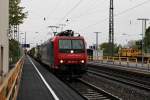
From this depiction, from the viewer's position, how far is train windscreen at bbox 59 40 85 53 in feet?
90.8

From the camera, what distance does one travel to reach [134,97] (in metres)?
18.5

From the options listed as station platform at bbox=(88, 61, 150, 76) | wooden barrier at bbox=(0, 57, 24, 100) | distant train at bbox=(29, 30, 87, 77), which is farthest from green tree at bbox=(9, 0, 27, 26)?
wooden barrier at bbox=(0, 57, 24, 100)

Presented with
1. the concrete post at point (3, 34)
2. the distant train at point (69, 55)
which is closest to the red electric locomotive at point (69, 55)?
the distant train at point (69, 55)

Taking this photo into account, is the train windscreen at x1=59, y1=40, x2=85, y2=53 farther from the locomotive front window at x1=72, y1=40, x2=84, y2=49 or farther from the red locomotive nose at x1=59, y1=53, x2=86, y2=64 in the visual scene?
the red locomotive nose at x1=59, y1=53, x2=86, y2=64

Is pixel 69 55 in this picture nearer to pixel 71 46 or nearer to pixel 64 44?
pixel 71 46

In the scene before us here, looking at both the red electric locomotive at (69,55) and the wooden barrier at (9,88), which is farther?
the red electric locomotive at (69,55)

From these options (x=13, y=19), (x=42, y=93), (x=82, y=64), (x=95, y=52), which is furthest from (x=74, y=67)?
(x=95, y=52)

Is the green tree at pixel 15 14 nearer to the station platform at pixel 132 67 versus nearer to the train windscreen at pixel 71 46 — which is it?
the station platform at pixel 132 67

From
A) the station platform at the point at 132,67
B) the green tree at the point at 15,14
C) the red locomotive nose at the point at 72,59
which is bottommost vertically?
the station platform at the point at 132,67

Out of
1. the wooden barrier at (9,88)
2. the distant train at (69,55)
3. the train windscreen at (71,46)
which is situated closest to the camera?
the wooden barrier at (9,88)

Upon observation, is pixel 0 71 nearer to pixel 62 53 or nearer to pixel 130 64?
pixel 62 53

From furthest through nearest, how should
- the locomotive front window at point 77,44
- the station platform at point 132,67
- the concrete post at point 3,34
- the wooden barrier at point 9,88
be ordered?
the station platform at point 132,67
the locomotive front window at point 77,44
the concrete post at point 3,34
the wooden barrier at point 9,88

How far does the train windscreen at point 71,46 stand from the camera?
27688 millimetres

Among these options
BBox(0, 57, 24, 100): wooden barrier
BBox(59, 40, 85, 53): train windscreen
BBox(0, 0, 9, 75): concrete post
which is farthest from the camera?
BBox(59, 40, 85, 53): train windscreen
